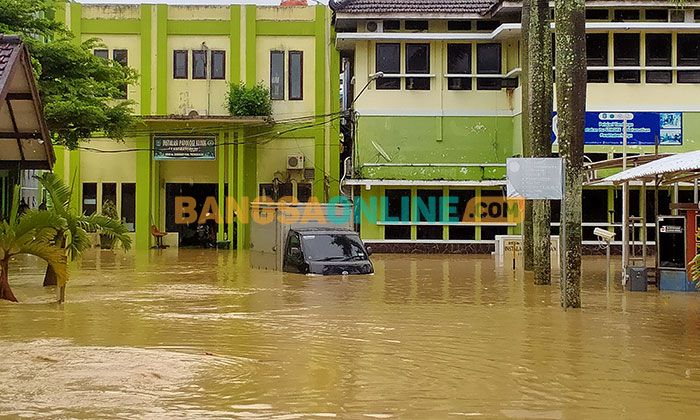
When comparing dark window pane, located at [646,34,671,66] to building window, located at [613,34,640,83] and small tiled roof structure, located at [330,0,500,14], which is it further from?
small tiled roof structure, located at [330,0,500,14]

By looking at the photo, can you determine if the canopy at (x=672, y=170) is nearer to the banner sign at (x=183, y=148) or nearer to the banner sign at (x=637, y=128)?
the banner sign at (x=637, y=128)

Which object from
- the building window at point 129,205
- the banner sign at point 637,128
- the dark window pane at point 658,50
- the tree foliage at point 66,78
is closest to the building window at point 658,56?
the dark window pane at point 658,50

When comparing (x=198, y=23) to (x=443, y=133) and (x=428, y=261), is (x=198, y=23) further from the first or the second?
(x=428, y=261)

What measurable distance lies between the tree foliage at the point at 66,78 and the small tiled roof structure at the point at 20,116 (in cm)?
527

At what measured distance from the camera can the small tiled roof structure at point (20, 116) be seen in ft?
44.6

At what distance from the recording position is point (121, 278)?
22.6 metres

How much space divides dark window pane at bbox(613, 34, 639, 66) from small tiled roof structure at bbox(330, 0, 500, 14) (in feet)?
14.9

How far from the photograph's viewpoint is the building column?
37.7 m

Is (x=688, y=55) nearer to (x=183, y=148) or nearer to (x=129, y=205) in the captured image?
(x=183, y=148)

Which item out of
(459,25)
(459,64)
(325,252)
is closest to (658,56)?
(459,64)

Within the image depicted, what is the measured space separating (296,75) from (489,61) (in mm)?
7793

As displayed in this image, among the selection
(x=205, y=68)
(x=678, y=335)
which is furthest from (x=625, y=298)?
(x=205, y=68)

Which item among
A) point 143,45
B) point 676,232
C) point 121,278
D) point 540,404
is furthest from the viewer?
point 143,45

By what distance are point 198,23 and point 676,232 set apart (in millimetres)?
23710
